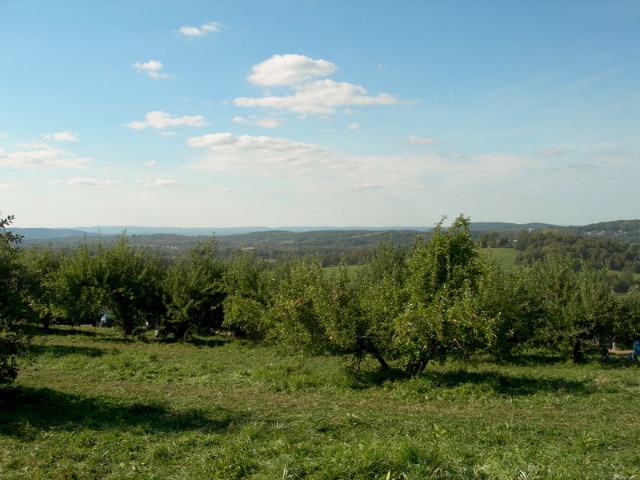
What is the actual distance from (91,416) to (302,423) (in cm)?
513

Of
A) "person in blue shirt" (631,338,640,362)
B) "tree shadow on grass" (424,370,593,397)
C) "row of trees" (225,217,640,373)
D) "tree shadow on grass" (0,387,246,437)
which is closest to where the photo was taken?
"tree shadow on grass" (0,387,246,437)

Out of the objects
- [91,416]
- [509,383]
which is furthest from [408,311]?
[91,416]

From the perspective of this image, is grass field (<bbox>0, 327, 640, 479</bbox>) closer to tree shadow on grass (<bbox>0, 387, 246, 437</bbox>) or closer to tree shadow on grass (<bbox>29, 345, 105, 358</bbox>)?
tree shadow on grass (<bbox>0, 387, 246, 437</bbox>)

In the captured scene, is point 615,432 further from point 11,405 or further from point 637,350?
point 637,350

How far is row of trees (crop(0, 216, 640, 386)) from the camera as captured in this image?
15562 mm

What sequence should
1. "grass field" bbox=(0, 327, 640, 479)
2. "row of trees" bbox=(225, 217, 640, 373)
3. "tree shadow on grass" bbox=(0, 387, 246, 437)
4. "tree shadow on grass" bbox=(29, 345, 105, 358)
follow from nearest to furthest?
"grass field" bbox=(0, 327, 640, 479) < "tree shadow on grass" bbox=(0, 387, 246, 437) < "row of trees" bbox=(225, 217, 640, 373) < "tree shadow on grass" bbox=(29, 345, 105, 358)

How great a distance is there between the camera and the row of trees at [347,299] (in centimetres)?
1556

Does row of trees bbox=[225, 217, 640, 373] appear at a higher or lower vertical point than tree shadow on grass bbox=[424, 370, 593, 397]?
higher

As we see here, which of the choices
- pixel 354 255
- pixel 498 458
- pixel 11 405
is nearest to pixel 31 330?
Result: pixel 11 405

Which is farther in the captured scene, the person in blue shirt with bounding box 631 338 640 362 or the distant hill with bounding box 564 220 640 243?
the distant hill with bounding box 564 220 640 243

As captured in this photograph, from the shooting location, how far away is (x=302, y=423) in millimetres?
10258

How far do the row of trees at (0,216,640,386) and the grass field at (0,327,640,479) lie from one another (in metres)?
1.66

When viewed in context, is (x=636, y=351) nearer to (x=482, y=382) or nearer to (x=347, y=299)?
(x=482, y=382)

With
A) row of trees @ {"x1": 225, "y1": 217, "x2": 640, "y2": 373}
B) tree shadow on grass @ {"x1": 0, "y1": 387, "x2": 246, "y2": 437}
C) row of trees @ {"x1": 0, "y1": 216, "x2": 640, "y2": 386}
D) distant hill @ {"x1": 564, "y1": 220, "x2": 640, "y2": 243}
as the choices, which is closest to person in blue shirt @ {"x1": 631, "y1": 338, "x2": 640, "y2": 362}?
row of trees @ {"x1": 0, "y1": 216, "x2": 640, "y2": 386}
